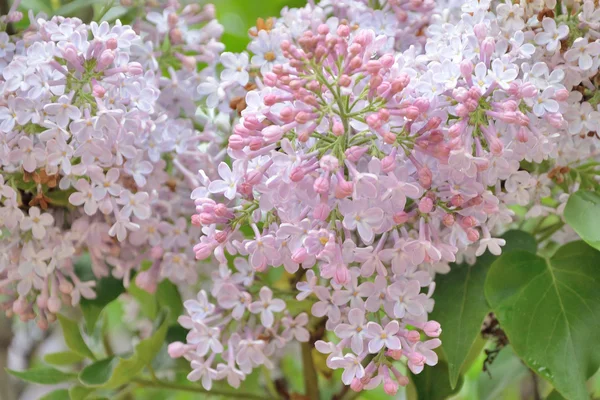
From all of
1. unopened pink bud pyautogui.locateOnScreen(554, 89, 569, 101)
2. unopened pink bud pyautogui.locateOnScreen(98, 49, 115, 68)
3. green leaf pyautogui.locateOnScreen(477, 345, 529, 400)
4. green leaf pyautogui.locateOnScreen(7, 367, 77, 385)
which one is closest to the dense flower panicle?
unopened pink bud pyautogui.locateOnScreen(98, 49, 115, 68)

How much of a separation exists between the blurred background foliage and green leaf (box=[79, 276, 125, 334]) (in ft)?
0.56

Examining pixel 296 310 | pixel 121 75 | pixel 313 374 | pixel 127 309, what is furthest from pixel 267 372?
pixel 121 75

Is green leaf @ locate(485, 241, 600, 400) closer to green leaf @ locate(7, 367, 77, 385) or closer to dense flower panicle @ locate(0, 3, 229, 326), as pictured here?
→ dense flower panicle @ locate(0, 3, 229, 326)

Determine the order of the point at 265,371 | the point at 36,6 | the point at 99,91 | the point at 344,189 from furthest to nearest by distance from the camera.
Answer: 1. the point at 265,371
2. the point at 36,6
3. the point at 99,91
4. the point at 344,189

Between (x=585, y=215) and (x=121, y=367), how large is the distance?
18.3 inches

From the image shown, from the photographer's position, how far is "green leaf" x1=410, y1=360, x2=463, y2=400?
0.80m

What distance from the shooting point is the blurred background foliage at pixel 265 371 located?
0.80 m

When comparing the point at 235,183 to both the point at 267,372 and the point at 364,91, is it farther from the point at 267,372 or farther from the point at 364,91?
the point at 267,372

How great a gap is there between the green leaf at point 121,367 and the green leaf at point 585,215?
42 cm

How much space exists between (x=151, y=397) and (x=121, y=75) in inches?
27.9

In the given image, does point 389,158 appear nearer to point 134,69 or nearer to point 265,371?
point 134,69

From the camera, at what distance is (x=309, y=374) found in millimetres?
882

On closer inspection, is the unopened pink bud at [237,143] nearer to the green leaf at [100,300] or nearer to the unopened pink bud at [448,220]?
the unopened pink bud at [448,220]

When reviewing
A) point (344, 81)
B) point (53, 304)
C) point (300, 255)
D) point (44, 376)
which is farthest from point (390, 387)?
point (44, 376)
